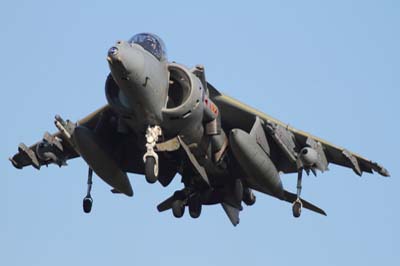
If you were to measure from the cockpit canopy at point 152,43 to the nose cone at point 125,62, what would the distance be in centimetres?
96

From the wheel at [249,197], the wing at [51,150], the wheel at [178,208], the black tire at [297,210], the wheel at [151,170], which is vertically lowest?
the wheel at [249,197]

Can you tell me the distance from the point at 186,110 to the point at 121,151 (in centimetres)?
321

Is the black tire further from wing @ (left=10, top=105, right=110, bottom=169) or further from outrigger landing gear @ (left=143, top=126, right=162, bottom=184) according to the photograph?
wing @ (left=10, top=105, right=110, bottom=169)

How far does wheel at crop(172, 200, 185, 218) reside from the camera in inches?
1037

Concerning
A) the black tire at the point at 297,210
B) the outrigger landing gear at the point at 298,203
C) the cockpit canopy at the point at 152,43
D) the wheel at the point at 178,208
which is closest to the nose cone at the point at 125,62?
the cockpit canopy at the point at 152,43

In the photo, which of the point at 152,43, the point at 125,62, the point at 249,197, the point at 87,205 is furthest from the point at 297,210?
the point at 125,62

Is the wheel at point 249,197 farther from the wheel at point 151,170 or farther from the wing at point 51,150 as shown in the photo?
the wheel at point 151,170

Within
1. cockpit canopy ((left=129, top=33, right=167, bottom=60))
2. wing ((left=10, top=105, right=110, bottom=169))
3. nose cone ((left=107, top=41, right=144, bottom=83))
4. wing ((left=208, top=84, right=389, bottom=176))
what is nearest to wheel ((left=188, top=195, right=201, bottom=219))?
wing ((left=208, top=84, right=389, bottom=176))

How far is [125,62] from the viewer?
22672mm

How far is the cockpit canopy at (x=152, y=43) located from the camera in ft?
78.8

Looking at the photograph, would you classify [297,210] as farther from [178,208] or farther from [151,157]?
[151,157]

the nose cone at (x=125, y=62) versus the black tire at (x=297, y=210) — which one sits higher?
the nose cone at (x=125, y=62)

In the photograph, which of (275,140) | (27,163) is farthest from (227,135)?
(27,163)

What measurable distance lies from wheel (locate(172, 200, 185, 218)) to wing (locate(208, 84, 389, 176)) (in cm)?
204
